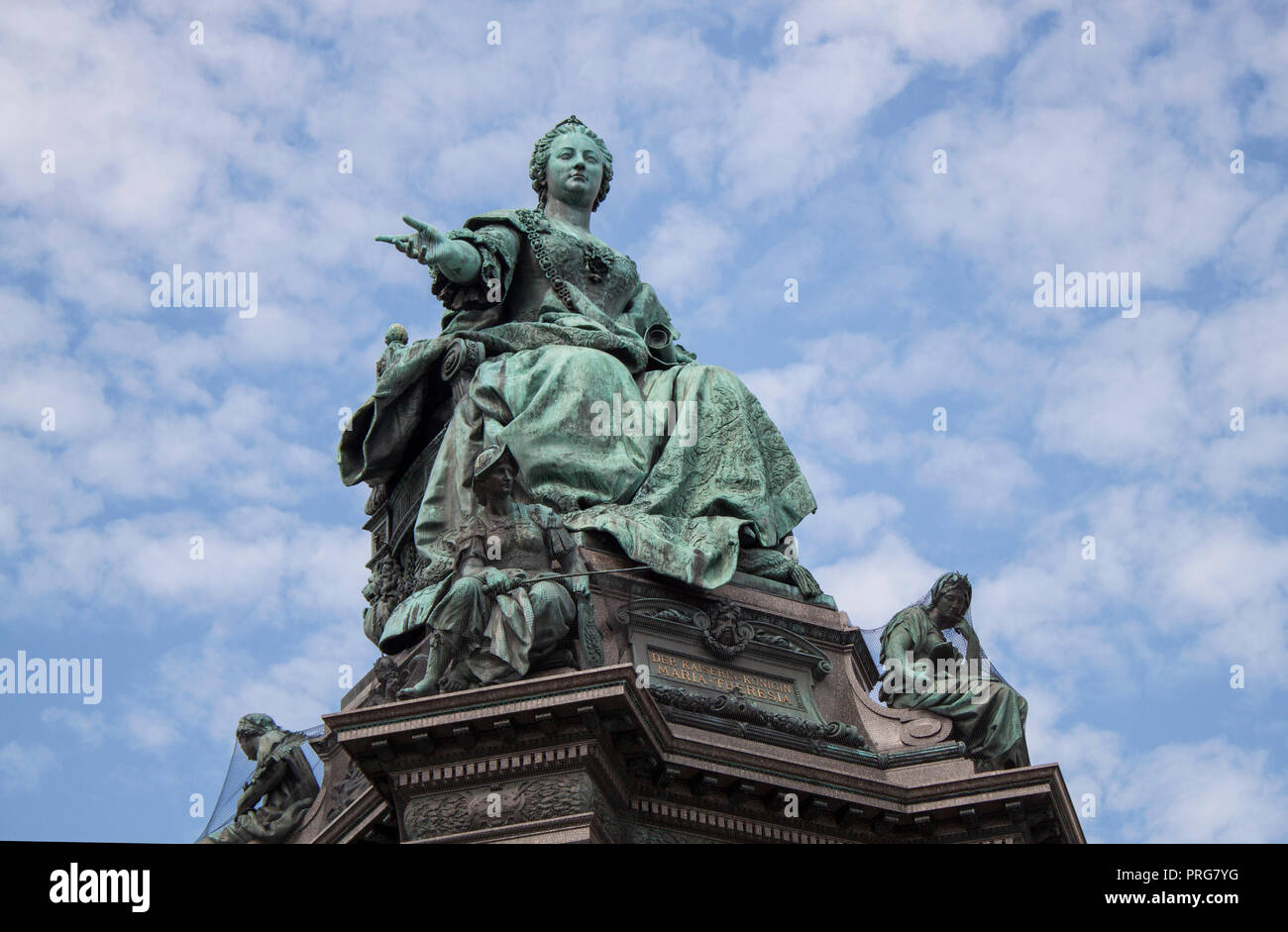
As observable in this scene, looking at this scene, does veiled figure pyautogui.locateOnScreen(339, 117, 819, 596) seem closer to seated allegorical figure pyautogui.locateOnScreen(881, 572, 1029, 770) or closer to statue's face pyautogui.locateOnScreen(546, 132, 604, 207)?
statue's face pyautogui.locateOnScreen(546, 132, 604, 207)

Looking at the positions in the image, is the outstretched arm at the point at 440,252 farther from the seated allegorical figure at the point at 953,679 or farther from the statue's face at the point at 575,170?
the seated allegorical figure at the point at 953,679

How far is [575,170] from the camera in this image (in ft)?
97.7

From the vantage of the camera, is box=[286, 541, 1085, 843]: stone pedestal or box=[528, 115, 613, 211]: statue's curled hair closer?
box=[286, 541, 1085, 843]: stone pedestal

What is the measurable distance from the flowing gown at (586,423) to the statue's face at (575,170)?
92cm

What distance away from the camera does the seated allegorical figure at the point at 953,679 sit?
23938 millimetres

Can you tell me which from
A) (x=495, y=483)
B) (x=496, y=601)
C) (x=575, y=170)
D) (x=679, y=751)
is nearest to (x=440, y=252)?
Result: (x=575, y=170)

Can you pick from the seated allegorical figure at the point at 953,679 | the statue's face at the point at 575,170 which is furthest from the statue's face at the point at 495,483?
the statue's face at the point at 575,170

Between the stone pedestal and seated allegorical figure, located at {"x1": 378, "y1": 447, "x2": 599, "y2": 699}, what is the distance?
399 mm

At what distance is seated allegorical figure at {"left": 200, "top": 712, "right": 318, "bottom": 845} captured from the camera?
23.8 meters

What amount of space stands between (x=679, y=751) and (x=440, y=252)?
8.34 m

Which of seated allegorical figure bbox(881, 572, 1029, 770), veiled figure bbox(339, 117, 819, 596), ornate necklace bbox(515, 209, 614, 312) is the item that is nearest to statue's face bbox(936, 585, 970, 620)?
seated allegorical figure bbox(881, 572, 1029, 770)

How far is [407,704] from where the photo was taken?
68.7 ft
